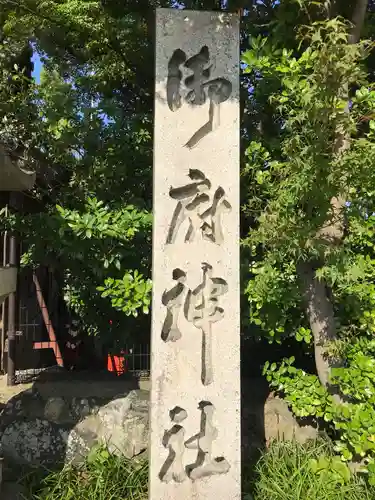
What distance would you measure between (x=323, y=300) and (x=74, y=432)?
8.08ft

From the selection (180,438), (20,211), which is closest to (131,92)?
(20,211)

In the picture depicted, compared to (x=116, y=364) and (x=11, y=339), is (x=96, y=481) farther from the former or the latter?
(x=11, y=339)

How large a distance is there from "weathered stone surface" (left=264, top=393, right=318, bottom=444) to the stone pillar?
1137 millimetres

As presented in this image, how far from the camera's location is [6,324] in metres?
7.76

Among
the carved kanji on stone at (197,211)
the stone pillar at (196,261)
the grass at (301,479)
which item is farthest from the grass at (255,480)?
the carved kanji on stone at (197,211)

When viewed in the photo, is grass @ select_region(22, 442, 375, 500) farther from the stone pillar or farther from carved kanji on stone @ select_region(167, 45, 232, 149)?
carved kanji on stone @ select_region(167, 45, 232, 149)

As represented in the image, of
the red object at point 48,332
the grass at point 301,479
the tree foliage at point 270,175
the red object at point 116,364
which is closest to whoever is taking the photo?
the tree foliage at point 270,175

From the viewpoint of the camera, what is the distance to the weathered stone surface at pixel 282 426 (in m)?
4.21

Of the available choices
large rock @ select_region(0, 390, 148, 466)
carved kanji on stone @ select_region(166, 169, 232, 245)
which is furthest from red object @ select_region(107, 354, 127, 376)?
carved kanji on stone @ select_region(166, 169, 232, 245)

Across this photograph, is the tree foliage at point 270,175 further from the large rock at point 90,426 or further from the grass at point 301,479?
the large rock at point 90,426

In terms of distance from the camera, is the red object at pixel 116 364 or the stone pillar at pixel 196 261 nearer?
the stone pillar at pixel 196 261

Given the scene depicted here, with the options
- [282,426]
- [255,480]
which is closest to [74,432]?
[255,480]

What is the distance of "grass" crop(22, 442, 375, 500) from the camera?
3.56 m

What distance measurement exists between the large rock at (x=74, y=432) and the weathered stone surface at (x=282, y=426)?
44.5 inches
